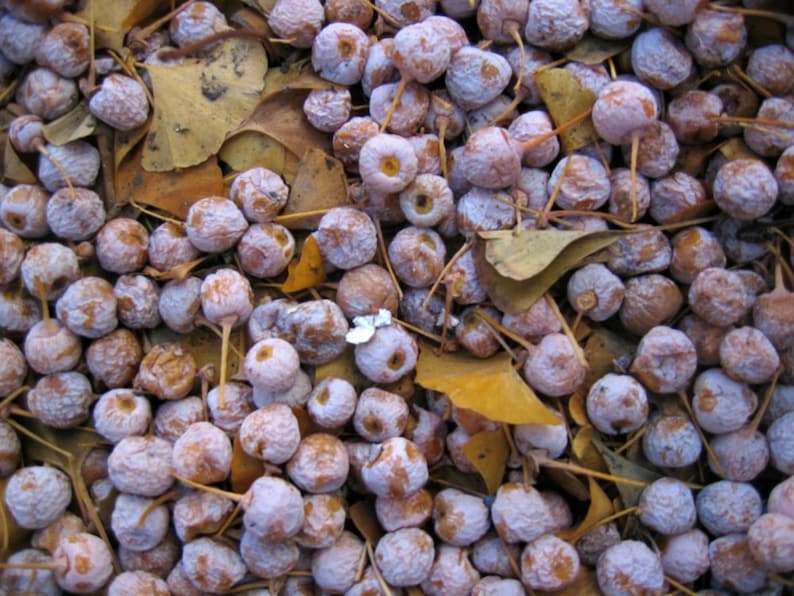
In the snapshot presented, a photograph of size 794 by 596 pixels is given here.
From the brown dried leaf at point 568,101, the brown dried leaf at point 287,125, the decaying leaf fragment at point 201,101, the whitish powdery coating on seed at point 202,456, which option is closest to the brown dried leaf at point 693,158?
the brown dried leaf at point 568,101

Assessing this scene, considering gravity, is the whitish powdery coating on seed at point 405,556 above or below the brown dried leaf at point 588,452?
below

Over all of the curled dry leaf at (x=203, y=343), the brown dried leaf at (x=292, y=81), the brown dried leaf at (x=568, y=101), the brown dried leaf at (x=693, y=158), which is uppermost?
the brown dried leaf at (x=568, y=101)

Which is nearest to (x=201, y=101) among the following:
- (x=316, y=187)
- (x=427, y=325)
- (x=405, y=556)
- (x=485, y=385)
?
(x=316, y=187)

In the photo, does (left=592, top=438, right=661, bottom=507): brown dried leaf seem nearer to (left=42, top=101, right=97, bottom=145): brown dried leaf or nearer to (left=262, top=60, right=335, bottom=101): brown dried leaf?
(left=262, top=60, right=335, bottom=101): brown dried leaf

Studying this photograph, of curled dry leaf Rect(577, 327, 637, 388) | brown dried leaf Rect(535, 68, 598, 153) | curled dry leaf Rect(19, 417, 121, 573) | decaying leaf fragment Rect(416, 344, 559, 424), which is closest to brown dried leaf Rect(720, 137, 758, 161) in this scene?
brown dried leaf Rect(535, 68, 598, 153)

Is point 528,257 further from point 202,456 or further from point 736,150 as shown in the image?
point 202,456

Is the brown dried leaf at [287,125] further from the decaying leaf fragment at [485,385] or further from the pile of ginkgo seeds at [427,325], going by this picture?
the decaying leaf fragment at [485,385]

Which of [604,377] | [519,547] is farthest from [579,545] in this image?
[604,377]

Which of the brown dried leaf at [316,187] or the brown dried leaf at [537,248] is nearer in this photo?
the brown dried leaf at [537,248]
